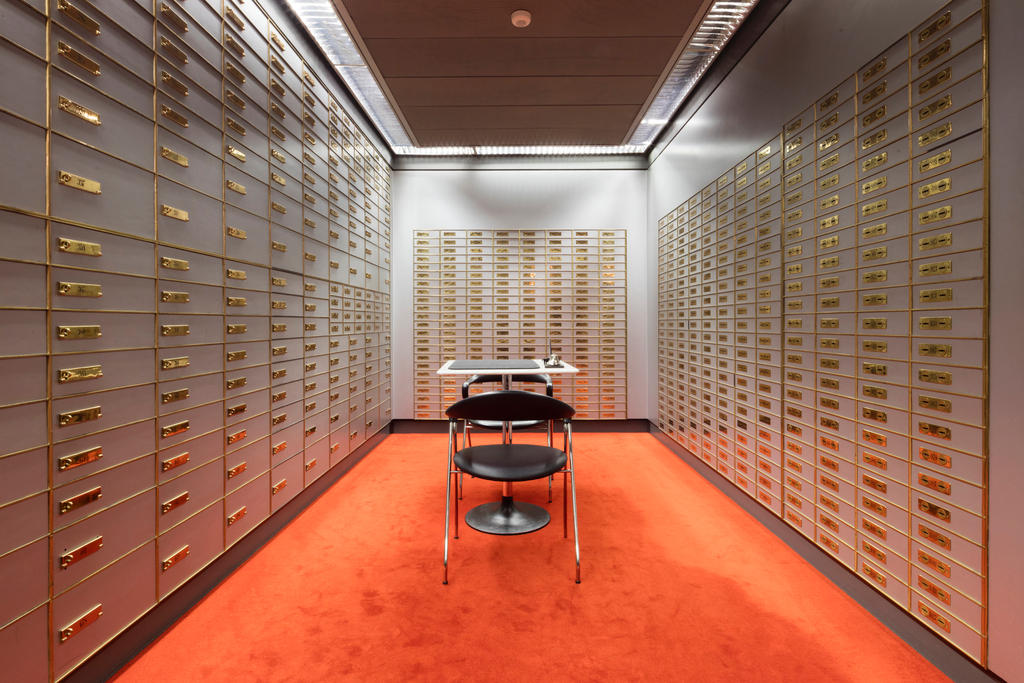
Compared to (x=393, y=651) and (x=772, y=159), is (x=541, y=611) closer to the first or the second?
(x=393, y=651)

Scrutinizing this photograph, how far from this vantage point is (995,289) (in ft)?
3.44

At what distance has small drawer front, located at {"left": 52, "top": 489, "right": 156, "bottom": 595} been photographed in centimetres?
105

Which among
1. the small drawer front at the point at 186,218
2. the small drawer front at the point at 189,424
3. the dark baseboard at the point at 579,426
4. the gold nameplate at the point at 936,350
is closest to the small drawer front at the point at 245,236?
the small drawer front at the point at 186,218

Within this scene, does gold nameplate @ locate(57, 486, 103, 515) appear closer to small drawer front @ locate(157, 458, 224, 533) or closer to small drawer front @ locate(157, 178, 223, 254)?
small drawer front @ locate(157, 458, 224, 533)

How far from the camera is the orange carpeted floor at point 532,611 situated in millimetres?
1182

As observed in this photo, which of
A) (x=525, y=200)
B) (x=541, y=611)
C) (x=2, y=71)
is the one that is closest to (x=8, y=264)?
(x=2, y=71)

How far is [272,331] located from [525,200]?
270 centimetres

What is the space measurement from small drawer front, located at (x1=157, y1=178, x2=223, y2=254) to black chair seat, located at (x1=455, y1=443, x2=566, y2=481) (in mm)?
1295

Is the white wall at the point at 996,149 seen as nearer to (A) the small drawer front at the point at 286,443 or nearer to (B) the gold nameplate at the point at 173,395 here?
(B) the gold nameplate at the point at 173,395

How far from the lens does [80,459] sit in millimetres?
1093

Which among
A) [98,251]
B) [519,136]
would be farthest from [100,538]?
[519,136]

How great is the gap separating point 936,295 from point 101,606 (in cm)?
253

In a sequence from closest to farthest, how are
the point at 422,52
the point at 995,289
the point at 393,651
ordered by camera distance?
the point at 995,289, the point at 393,651, the point at 422,52

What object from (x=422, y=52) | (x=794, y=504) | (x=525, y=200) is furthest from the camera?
(x=525, y=200)
